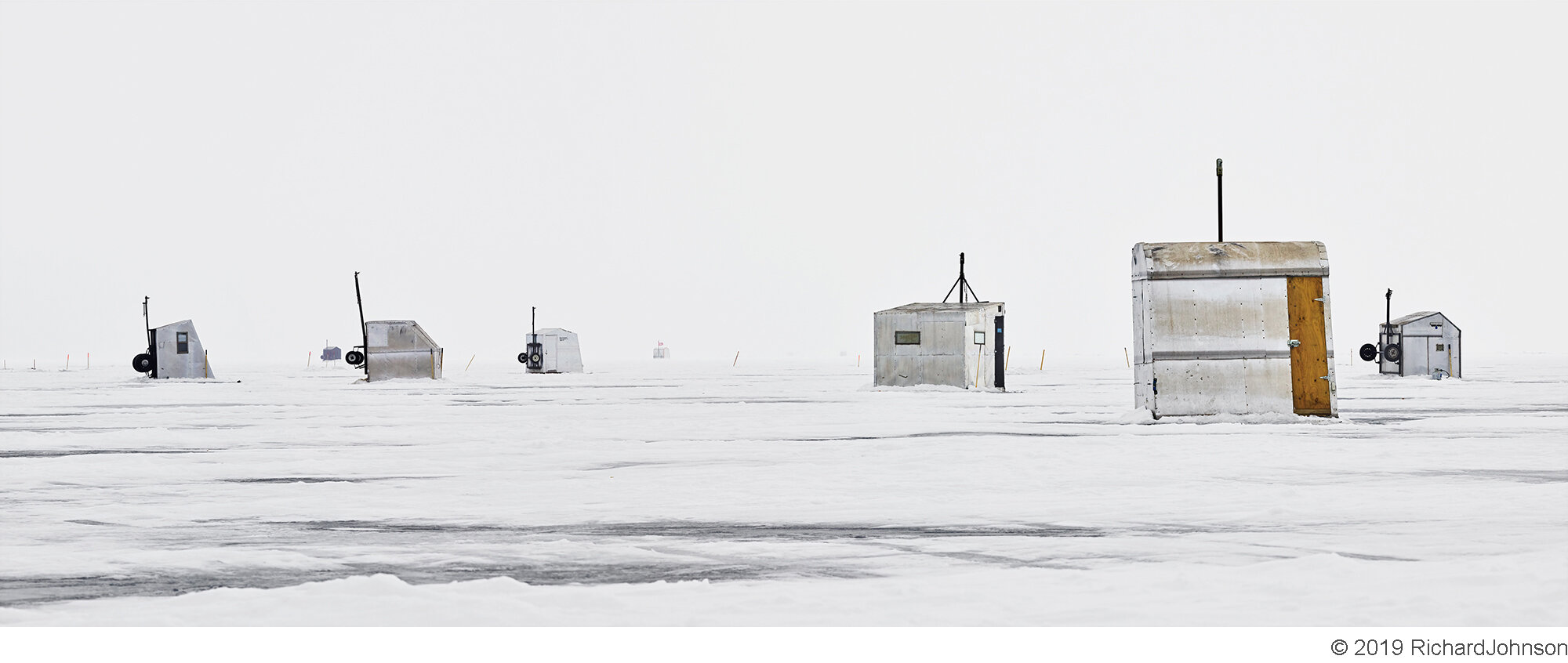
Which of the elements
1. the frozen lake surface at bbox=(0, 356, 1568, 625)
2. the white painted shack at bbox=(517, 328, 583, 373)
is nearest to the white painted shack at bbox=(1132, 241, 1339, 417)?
the frozen lake surface at bbox=(0, 356, 1568, 625)

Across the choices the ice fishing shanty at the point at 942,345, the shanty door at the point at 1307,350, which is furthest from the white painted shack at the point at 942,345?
the shanty door at the point at 1307,350

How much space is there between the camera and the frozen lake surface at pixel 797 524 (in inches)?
266

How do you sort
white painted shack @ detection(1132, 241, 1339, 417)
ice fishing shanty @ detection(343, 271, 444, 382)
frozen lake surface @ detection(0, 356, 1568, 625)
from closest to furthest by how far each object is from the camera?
frozen lake surface @ detection(0, 356, 1568, 625)
white painted shack @ detection(1132, 241, 1339, 417)
ice fishing shanty @ detection(343, 271, 444, 382)

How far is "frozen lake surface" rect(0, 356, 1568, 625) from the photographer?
677 centimetres

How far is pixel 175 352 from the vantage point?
52875 mm

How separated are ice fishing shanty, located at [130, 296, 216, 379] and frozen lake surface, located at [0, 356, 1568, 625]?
33210 millimetres

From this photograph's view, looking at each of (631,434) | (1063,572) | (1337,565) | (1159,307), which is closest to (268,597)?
(1063,572)

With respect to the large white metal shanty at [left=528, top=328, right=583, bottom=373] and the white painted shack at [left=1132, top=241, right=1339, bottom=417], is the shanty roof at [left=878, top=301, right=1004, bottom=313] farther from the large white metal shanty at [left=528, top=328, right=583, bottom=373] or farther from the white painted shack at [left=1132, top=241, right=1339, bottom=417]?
the large white metal shanty at [left=528, top=328, right=583, bottom=373]

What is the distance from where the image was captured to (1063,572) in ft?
25.1

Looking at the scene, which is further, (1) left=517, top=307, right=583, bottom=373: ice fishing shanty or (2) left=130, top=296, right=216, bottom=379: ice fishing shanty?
(1) left=517, top=307, right=583, bottom=373: ice fishing shanty

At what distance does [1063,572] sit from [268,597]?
161 inches

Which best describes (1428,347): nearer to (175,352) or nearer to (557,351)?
(557,351)

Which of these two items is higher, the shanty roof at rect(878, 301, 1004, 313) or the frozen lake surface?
the shanty roof at rect(878, 301, 1004, 313)
